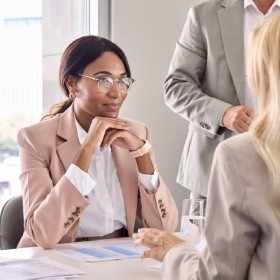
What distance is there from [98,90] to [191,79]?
0.63 meters

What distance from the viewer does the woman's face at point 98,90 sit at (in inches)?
110

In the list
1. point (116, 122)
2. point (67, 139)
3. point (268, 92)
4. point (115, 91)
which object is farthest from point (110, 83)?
point (268, 92)

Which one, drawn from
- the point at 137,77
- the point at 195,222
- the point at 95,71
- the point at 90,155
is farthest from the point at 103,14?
the point at 195,222

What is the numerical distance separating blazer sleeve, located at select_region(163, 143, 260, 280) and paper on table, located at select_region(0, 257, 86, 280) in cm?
64

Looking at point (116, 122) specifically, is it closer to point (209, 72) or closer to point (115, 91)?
point (115, 91)

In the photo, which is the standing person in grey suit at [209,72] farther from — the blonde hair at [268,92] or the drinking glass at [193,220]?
the blonde hair at [268,92]

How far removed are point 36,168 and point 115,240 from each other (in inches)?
16.1

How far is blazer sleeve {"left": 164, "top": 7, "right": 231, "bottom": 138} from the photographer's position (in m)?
3.13

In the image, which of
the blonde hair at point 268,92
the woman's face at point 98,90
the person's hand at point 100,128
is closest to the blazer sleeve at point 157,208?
the person's hand at point 100,128

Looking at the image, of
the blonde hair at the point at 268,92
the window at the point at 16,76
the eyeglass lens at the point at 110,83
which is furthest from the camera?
the window at the point at 16,76

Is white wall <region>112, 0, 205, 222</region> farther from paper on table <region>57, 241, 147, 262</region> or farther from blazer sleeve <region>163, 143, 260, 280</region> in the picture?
blazer sleeve <region>163, 143, 260, 280</region>

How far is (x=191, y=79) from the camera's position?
10.7 ft

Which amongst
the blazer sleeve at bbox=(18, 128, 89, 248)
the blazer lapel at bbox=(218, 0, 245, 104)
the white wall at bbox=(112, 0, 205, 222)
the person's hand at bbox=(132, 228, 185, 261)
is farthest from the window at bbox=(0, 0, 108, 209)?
the person's hand at bbox=(132, 228, 185, 261)

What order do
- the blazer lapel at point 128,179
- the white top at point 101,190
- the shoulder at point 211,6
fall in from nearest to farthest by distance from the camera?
the white top at point 101,190
the blazer lapel at point 128,179
the shoulder at point 211,6
